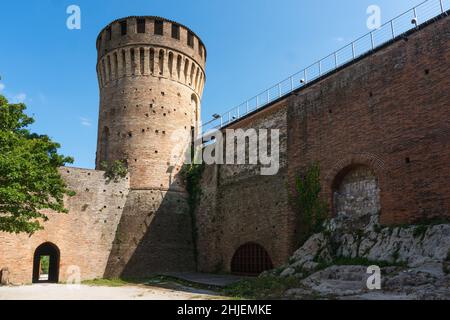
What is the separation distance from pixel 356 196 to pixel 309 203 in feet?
6.25

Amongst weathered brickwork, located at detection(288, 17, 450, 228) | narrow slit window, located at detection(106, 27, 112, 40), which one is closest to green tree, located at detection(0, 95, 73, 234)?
weathered brickwork, located at detection(288, 17, 450, 228)

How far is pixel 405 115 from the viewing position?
12109mm

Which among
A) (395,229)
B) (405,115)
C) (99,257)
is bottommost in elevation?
(99,257)

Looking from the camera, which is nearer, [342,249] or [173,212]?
[342,249]

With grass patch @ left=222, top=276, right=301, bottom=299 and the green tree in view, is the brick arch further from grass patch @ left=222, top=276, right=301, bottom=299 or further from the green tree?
the green tree

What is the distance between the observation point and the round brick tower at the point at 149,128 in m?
20.0

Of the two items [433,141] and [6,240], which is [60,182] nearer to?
[6,240]

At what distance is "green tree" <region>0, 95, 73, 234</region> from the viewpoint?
10.5 m

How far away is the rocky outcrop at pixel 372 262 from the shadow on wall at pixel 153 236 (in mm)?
8006

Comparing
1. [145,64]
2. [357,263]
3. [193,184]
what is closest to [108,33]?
[145,64]

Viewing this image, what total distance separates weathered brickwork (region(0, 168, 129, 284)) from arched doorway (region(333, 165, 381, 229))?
11792 millimetres

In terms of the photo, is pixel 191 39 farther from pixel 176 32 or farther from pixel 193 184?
pixel 193 184
